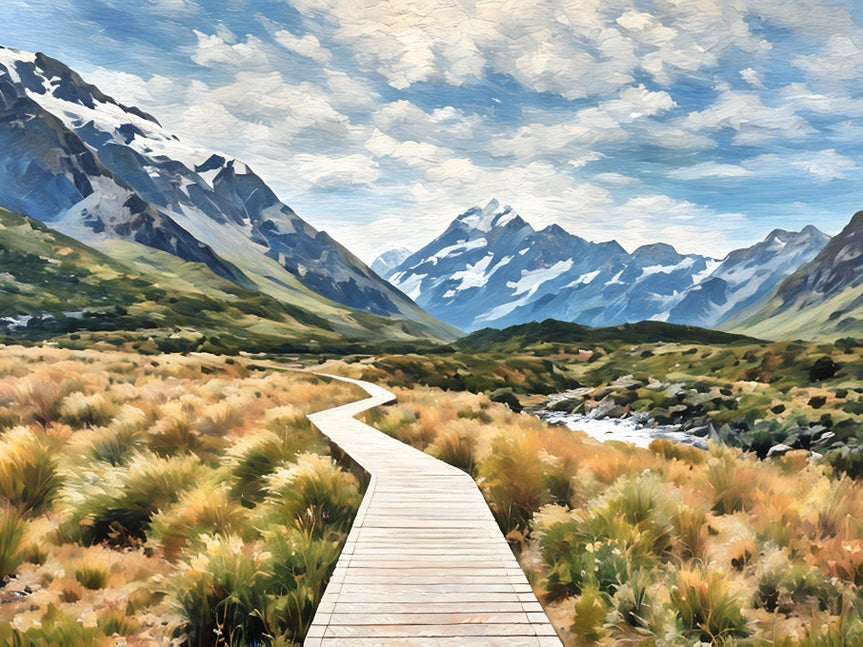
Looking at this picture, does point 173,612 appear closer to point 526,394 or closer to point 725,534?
point 725,534

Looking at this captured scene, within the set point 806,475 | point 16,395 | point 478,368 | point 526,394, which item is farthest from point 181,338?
point 806,475

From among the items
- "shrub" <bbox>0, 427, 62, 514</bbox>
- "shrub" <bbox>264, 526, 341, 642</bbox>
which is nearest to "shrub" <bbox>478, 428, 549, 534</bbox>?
"shrub" <bbox>264, 526, 341, 642</bbox>

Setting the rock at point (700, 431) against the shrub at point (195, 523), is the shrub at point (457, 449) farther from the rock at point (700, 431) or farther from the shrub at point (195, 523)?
the rock at point (700, 431)

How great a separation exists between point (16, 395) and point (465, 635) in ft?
56.2

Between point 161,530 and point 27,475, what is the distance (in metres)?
3.39

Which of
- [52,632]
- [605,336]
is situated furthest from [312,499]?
[605,336]

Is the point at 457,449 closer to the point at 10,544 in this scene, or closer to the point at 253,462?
the point at 253,462

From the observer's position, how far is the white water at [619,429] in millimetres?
35344

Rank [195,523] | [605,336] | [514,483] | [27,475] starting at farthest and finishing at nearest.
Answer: [605,336] → [514,483] → [27,475] → [195,523]

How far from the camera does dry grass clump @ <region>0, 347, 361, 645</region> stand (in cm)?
606

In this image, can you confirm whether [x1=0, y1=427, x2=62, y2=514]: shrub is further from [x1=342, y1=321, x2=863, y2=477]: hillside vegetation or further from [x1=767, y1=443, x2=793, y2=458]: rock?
[x1=767, y1=443, x2=793, y2=458]: rock

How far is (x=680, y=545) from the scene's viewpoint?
7902mm

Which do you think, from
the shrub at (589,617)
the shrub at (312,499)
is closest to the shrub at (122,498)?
the shrub at (312,499)

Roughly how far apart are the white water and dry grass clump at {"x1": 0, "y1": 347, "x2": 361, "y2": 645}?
24.4 m
